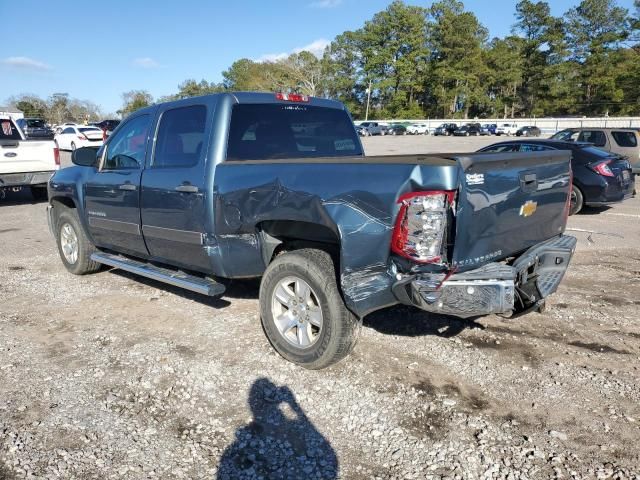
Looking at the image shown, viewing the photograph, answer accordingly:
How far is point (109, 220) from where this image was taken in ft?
17.9

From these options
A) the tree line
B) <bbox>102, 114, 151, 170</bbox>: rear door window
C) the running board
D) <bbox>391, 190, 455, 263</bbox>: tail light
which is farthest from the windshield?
the tree line

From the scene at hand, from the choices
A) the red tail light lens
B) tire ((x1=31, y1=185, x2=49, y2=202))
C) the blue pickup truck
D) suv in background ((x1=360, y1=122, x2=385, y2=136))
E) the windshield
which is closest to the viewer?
the blue pickup truck

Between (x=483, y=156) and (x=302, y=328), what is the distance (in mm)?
1751

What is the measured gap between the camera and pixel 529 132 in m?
53.9

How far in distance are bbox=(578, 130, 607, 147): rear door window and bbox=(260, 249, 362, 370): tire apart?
13.6 meters

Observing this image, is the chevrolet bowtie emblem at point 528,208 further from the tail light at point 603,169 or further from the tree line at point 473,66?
the tree line at point 473,66

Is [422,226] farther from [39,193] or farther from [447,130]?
[447,130]

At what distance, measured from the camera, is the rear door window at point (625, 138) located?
14.4 meters

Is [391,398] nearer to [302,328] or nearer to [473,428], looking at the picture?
[473,428]

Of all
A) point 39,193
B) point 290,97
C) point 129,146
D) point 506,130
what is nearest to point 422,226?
point 290,97

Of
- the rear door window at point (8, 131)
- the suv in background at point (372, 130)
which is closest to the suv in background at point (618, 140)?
the rear door window at point (8, 131)

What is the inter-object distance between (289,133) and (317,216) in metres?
1.56

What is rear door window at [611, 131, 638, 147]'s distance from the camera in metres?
14.4

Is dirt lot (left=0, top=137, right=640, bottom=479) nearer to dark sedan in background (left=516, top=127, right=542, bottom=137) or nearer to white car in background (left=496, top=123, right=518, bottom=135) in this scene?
dark sedan in background (left=516, top=127, right=542, bottom=137)
